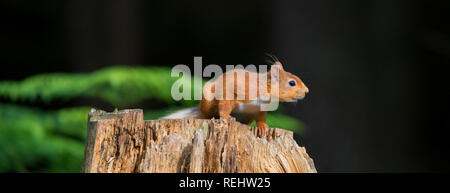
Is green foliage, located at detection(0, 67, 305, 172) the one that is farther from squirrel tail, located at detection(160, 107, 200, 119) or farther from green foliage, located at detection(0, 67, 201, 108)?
squirrel tail, located at detection(160, 107, 200, 119)

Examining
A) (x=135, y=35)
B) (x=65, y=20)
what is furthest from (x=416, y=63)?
(x=65, y=20)

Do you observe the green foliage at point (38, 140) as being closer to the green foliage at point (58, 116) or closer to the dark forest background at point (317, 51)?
the green foliage at point (58, 116)

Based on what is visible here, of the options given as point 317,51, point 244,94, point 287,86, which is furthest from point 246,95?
point 317,51

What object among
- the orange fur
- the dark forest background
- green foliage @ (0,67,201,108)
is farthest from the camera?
the dark forest background

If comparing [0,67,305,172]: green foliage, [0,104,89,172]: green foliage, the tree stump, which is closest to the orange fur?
the tree stump

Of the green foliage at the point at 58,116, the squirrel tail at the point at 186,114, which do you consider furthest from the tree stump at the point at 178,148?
the green foliage at the point at 58,116

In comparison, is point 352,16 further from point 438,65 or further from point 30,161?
point 30,161

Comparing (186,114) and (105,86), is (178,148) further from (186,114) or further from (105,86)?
(105,86)

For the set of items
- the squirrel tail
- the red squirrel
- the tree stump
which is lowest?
the tree stump
